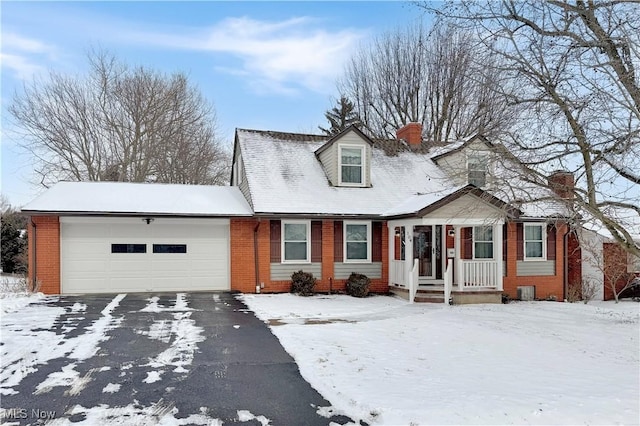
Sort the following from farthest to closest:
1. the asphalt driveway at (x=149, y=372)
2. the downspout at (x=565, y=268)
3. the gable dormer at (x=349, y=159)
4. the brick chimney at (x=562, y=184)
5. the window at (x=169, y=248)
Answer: the downspout at (x=565, y=268) → the gable dormer at (x=349, y=159) → the window at (x=169, y=248) → the brick chimney at (x=562, y=184) → the asphalt driveway at (x=149, y=372)

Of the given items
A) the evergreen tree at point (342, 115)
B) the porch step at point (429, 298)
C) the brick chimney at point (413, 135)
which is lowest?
the porch step at point (429, 298)

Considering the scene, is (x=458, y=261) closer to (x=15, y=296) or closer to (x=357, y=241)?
(x=357, y=241)

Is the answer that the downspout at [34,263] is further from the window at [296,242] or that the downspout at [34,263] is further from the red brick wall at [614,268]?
the red brick wall at [614,268]

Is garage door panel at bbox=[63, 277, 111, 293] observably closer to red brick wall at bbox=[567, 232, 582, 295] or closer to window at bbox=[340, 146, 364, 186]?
window at bbox=[340, 146, 364, 186]

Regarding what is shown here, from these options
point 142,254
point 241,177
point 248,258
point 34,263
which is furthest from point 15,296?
point 241,177

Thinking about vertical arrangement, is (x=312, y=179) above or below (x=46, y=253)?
above

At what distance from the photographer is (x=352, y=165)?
52.9ft

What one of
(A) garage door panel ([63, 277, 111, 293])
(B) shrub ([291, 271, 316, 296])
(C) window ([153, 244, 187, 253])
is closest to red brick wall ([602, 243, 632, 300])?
(B) shrub ([291, 271, 316, 296])

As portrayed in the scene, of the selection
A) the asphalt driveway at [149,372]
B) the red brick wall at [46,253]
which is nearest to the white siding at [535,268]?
the asphalt driveway at [149,372]

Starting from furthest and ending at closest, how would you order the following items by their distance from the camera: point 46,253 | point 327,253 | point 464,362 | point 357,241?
point 357,241 < point 327,253 < point 46,253 < point 464,362

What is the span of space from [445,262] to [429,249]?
28.5 inches

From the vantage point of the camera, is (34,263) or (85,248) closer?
(34,263)

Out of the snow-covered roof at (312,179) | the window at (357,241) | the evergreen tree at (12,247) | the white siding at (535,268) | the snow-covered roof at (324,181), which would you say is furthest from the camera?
the evergreen tree at (12,247)

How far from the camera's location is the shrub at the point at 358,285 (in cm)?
1410
